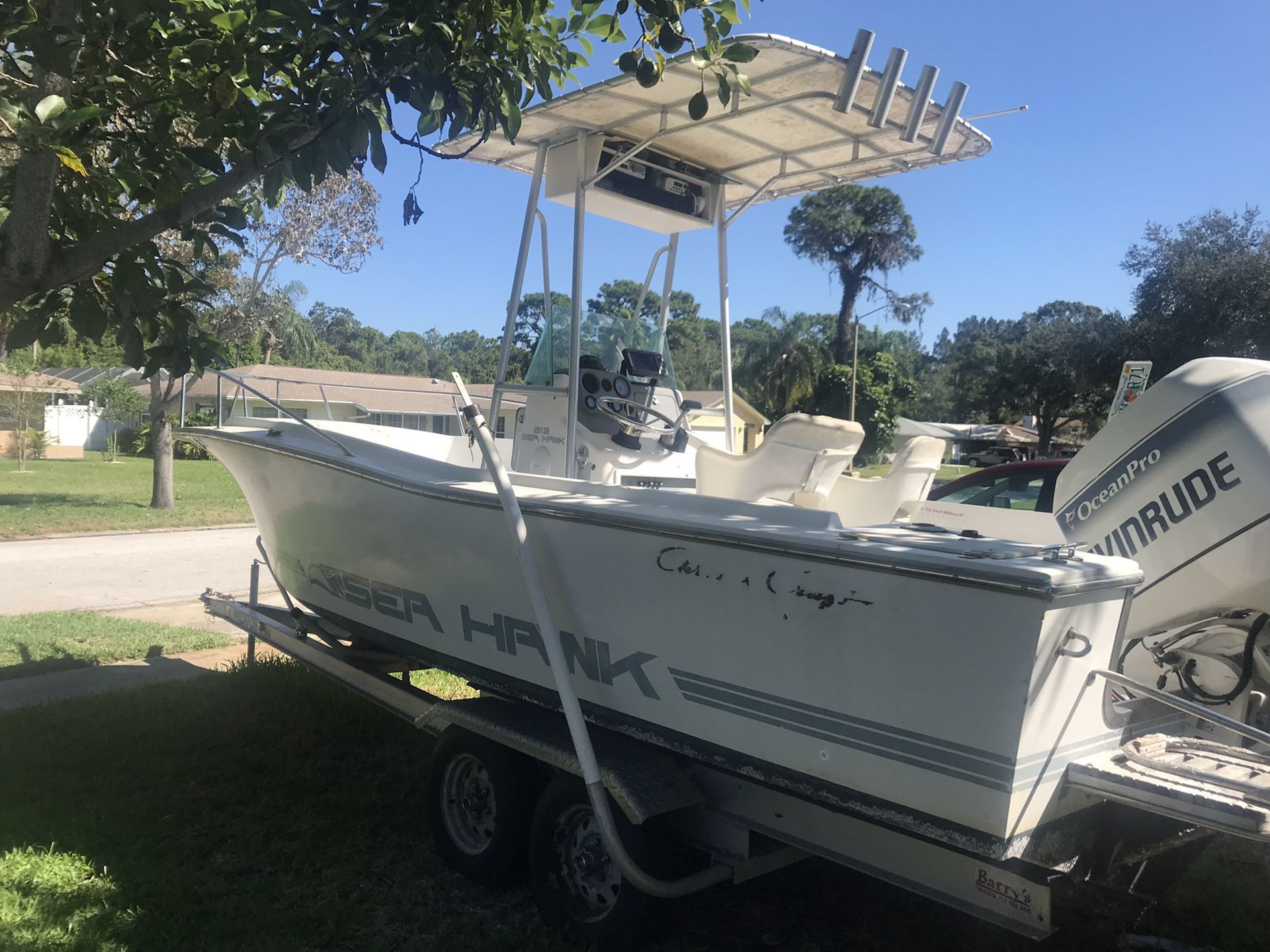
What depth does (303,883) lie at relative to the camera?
3887 millimetres

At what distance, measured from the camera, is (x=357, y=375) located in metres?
40.2

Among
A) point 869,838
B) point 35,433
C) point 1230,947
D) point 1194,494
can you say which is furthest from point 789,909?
point 35,433

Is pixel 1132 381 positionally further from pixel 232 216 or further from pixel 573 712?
pixel 232 216

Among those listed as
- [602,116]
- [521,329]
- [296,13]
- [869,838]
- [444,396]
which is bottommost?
[869,838]

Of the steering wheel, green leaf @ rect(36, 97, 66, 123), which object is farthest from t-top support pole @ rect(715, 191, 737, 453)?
green leaf @ rect(36, 97, 66, 123)

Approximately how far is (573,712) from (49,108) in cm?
254

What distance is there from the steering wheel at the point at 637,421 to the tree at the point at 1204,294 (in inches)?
786

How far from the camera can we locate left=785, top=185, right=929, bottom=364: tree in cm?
4850

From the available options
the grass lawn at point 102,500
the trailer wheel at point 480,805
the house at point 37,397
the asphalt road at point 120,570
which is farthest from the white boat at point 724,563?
the house at point 37,397

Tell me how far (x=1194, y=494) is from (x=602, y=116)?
3.26m

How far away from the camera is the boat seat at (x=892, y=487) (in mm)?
4285

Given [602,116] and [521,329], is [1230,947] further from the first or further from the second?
[521,329]

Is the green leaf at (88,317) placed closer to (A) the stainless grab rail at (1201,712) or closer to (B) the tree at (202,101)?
(B) the tree at (202,101)

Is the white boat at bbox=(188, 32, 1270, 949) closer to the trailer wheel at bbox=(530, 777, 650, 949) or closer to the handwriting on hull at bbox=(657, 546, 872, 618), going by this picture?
the handwriting on hull at bbox=(657, 546, 872, 618)
